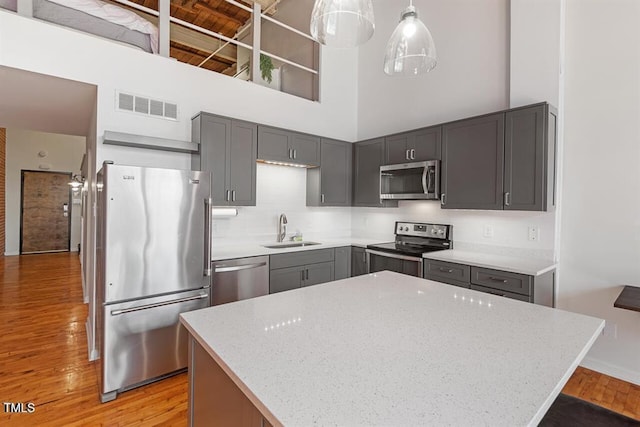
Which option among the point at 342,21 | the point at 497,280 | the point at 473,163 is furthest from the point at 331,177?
the point at 342,21

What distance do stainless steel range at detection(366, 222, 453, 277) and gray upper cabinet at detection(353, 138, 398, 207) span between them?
424 millimetres

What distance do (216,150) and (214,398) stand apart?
2510 millimetres

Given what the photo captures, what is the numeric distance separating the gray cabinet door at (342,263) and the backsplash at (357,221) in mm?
→ 616

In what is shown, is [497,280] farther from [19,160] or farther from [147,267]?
[19,160]

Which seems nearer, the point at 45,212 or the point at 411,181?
the point at 411,181

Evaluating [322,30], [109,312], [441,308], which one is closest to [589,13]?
[322,30]

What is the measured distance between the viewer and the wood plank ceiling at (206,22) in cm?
497

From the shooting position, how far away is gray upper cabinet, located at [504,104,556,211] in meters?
2.68

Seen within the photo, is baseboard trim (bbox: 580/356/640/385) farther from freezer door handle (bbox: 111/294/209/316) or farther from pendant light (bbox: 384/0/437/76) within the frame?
freezer door handle (bbox: 111/294/209/316)

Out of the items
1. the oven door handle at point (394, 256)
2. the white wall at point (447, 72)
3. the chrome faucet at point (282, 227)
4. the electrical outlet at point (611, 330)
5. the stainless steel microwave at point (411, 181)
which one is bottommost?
the electrical outlet at point (611, 330)

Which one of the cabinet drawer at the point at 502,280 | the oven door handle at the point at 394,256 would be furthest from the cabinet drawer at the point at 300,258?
the cabinet drawer at the point at 502,280

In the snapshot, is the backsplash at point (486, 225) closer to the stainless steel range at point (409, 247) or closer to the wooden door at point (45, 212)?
the stainless steel range at point (409, 247)

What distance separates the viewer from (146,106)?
10.1ft

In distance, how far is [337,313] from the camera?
1398 mm
